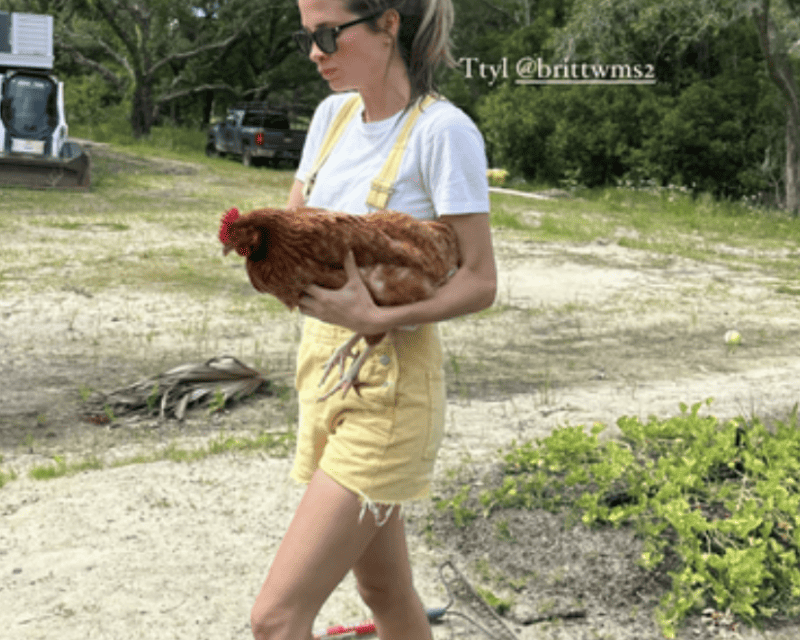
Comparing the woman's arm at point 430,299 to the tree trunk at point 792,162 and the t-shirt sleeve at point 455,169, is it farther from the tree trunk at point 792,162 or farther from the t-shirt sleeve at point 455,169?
the tree trunk at point 792,162

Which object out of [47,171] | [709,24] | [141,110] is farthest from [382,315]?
→ [141,110]

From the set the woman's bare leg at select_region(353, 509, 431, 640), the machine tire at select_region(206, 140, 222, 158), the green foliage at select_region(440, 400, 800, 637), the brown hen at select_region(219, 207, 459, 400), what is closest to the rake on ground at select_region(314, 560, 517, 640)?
the green foliage at select_region(440, 400, 800, 637)

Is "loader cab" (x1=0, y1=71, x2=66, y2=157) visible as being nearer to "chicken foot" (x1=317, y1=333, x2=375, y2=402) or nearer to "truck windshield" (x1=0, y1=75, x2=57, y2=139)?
Answer: "truck windshield" (x1=0, y1=75, x2=57, y2=139)

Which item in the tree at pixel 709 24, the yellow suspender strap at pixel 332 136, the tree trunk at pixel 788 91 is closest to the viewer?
the yellow suspender strap at pixel 332 136

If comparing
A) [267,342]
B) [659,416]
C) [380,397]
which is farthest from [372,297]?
[267,342]

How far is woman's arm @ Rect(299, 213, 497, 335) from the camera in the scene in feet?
7.09

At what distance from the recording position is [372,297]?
2225 mm

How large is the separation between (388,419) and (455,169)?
58cm

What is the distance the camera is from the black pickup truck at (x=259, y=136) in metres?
26.8

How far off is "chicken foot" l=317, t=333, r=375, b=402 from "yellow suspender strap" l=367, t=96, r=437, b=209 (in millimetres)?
312

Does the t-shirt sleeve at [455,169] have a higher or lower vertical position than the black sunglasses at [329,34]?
lower

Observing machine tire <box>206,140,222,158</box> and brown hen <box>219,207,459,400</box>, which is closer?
brown hen <box>219,207,459,400</box>

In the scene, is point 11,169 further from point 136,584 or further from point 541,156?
point 136,584

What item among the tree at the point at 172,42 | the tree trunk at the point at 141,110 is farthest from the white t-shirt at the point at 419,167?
the tree trunk at the point at 141,110
